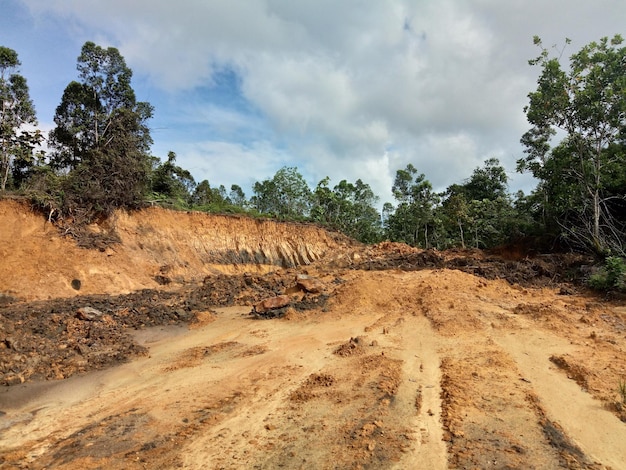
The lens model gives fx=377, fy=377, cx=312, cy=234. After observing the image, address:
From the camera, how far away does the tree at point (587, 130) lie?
14.7 m

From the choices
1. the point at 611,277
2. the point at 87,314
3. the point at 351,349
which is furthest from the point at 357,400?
the point at 611,277

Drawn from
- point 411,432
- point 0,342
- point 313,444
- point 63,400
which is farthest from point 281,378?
point 0,342

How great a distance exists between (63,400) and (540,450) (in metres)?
7.47

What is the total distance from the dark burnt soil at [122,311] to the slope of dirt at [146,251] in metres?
1.82

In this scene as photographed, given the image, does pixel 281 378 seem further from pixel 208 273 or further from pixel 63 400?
pixel 208 273

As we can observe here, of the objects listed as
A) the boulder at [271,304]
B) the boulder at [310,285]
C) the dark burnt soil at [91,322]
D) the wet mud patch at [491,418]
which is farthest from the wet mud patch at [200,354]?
the wet mud patch at [491,418]

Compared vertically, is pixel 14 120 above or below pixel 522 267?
above

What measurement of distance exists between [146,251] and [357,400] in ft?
54.3

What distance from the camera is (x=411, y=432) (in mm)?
4652

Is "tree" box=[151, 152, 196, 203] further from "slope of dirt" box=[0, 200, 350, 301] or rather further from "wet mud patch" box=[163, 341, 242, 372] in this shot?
"wet mud patch" box=[163, 341, 242, 372]

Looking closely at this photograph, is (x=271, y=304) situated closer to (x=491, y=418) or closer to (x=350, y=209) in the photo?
(x=491, y=418)

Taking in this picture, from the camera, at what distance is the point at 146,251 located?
19.3 m

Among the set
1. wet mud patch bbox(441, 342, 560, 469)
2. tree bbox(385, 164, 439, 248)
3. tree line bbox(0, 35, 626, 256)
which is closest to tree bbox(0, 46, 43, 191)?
tree line bbox(0, 35, 626, 256)

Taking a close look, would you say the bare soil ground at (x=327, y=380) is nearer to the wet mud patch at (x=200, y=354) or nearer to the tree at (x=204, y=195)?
the wet mud patch at (x=200, y=354)
